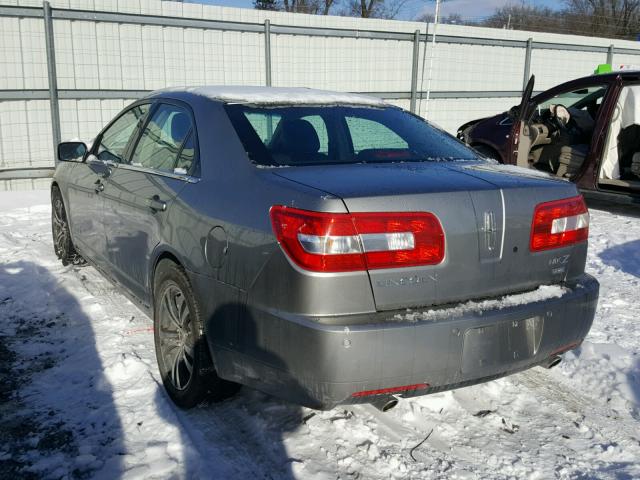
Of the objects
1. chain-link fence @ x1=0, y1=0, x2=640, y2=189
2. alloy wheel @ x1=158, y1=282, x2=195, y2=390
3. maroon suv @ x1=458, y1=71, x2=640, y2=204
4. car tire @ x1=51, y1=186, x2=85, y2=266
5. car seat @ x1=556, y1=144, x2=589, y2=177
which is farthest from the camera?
chain-link fence @ x1=0, y1=0, x2=640, y2=189

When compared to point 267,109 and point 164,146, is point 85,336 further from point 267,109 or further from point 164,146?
point 267,109

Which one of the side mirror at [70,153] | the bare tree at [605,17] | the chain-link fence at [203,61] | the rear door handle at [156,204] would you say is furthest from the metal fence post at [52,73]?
the bare tree at [605,17]

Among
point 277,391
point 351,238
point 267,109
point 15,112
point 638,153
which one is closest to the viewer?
point 351,238

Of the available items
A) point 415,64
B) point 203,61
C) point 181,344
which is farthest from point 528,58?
point 181,344

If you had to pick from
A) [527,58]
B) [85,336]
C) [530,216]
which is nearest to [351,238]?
[530,216]

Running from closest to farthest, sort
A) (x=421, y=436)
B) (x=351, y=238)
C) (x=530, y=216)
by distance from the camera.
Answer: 1. (x=351, y=238)
2. (x=530, y=216)
3. (x=421, y=436)

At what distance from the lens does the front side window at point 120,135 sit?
4.15m

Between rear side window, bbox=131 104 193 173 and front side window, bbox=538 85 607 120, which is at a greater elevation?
front side window, bbox=538 85 607 120

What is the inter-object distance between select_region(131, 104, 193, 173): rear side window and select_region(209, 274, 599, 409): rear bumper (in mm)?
1172

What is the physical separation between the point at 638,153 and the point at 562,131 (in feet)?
3.58

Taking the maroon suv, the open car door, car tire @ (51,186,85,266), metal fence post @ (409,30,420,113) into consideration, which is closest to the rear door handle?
A: car tire @ (51,186,85,266)

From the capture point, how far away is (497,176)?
2908mm

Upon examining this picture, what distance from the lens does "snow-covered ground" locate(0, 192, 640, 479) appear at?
2.72 metres

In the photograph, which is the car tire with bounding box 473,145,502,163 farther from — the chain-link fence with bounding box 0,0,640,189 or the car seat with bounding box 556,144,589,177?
the chain-link fence with bounding box 0,0,640,189
